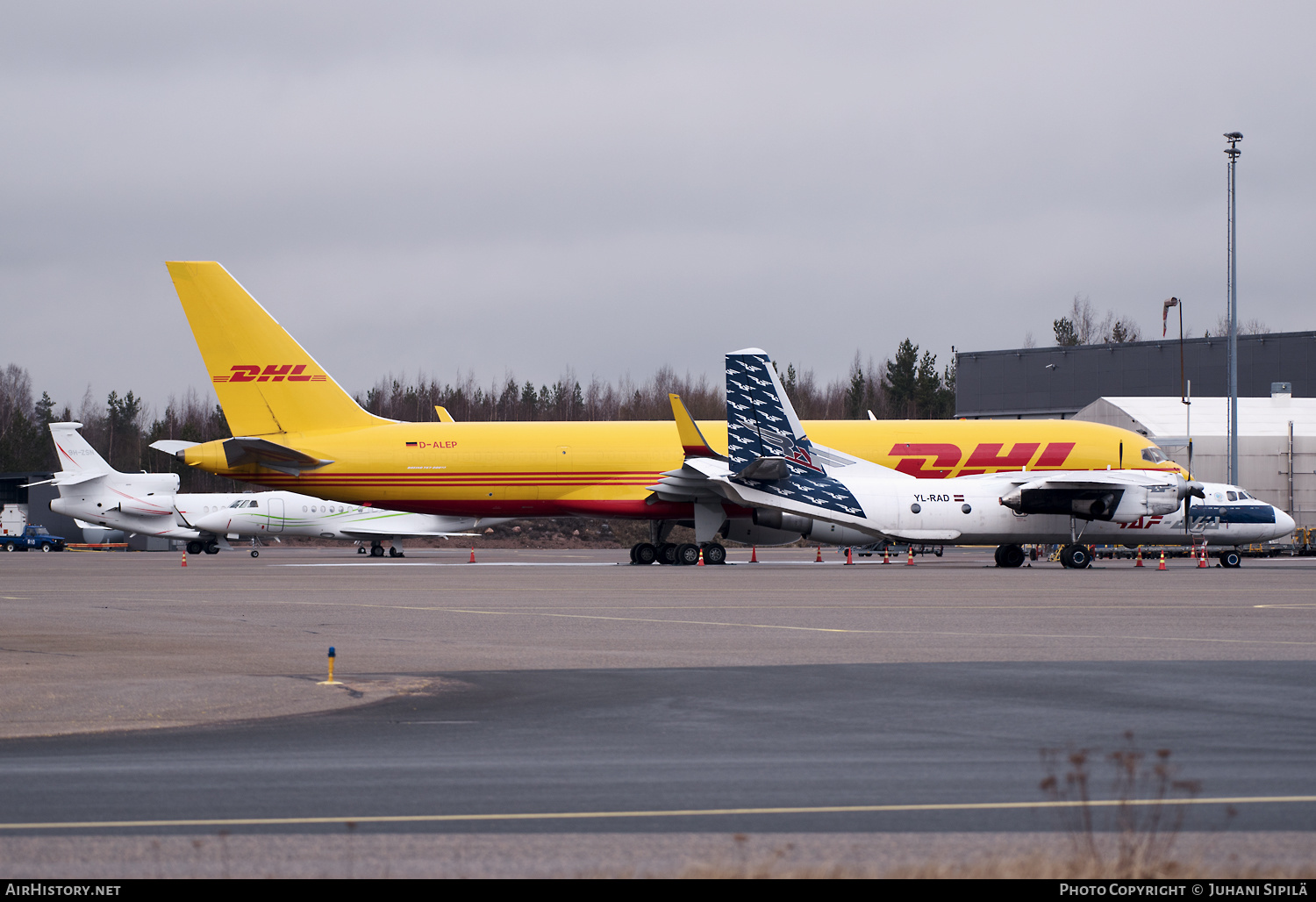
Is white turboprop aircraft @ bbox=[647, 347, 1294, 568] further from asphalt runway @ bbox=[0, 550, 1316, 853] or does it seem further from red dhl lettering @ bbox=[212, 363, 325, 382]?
asphalt runway @ bbox=[0, 550, 1316, 853]

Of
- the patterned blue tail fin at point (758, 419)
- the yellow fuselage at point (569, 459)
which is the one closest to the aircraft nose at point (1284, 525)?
the yellow fuselage at point (569, 459)

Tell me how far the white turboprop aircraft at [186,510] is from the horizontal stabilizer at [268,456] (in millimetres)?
18733

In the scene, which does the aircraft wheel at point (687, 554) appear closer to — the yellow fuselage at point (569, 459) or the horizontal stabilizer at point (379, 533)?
the yellow fuselage at point (569, 459)

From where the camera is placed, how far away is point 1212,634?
712 inches

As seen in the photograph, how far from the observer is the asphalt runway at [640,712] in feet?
24.7

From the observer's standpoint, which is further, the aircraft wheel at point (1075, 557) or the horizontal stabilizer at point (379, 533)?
the horizontal stabilizer at point (379, 533)

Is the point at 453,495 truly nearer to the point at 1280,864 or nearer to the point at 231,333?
the point at 231,333

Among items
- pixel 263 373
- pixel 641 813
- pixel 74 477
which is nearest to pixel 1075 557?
pixel 263 373

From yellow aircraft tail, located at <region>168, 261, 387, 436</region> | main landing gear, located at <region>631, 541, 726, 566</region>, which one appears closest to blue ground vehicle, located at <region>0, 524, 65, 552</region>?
yellow aircraft tail, located at <region>168, 261, 387, 436</region>

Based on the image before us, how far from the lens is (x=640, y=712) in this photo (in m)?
11.5

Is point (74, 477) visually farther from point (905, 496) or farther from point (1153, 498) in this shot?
point (1153, 498)

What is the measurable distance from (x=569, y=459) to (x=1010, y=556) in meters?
15.0

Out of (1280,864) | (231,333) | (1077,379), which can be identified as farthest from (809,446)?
(1077,379)
